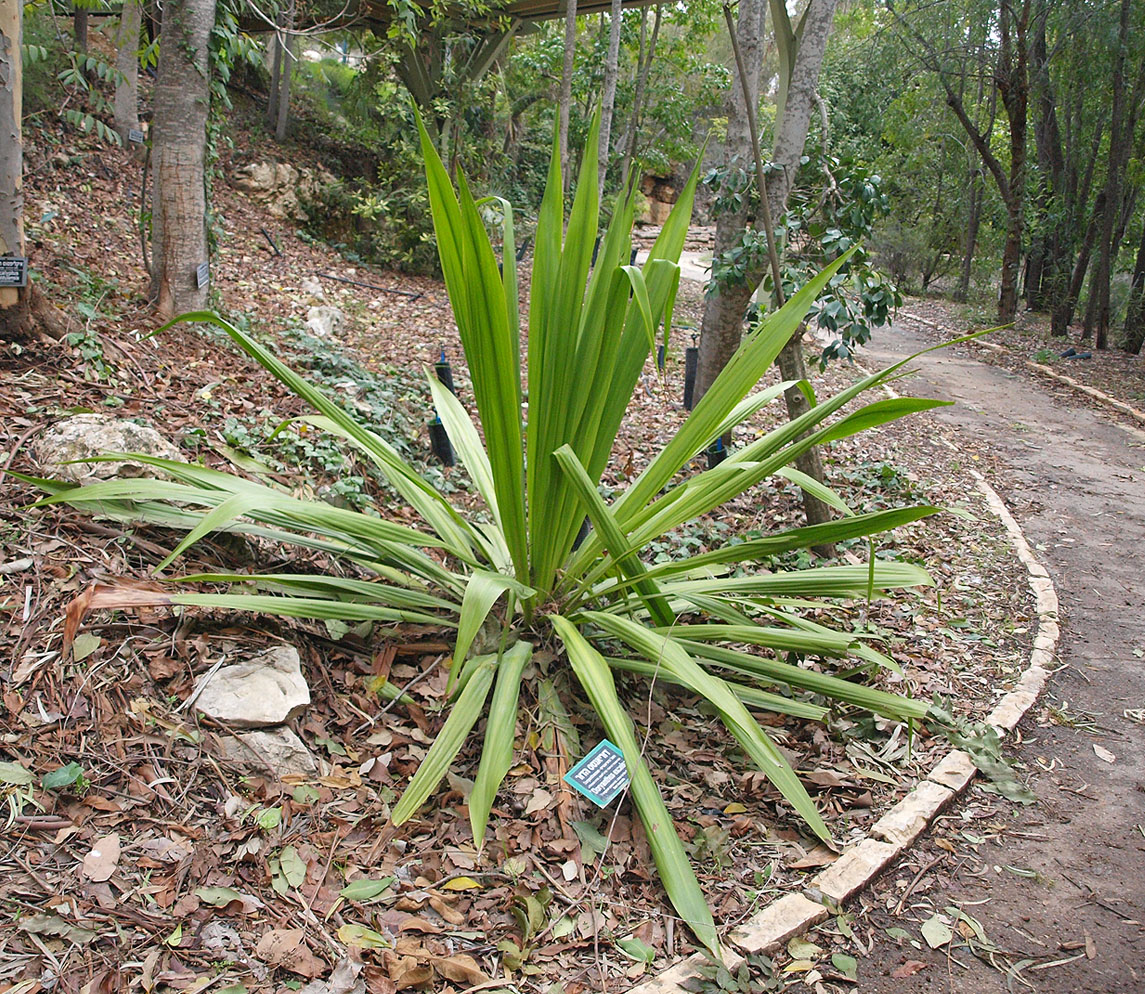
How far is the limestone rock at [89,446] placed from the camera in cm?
200

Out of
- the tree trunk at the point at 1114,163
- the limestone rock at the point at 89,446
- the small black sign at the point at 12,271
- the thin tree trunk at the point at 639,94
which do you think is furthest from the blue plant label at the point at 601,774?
the tree trunk at the point at 1114,163

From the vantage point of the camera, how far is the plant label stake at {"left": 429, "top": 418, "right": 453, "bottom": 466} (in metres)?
3.32

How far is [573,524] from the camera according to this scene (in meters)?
1.89

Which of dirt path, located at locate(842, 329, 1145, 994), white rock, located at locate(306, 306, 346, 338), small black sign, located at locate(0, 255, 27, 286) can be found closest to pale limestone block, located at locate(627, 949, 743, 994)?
dirt path, located at locate(842, 329, 1145, 994)

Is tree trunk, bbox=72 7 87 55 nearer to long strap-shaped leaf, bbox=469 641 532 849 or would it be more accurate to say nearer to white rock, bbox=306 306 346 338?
white rock, bbox=306 306 346 338

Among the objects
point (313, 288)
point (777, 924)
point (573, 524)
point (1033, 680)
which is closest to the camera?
point (777, 924)

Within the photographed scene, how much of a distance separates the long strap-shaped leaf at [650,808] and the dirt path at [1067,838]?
32cm

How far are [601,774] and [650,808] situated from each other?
125mm

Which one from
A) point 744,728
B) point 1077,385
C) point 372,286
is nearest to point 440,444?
point 744,728

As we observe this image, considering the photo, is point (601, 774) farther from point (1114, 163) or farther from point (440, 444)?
point (1114, 163)

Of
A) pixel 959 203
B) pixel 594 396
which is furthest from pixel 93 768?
pixel 959 203

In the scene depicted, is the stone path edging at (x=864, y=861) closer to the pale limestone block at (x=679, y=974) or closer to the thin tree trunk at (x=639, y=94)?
the pale limestone block at (x=679, y=974)

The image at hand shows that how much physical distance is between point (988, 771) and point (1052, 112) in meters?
11.6

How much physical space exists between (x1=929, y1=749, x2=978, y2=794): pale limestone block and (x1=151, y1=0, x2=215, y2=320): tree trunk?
3.30m
